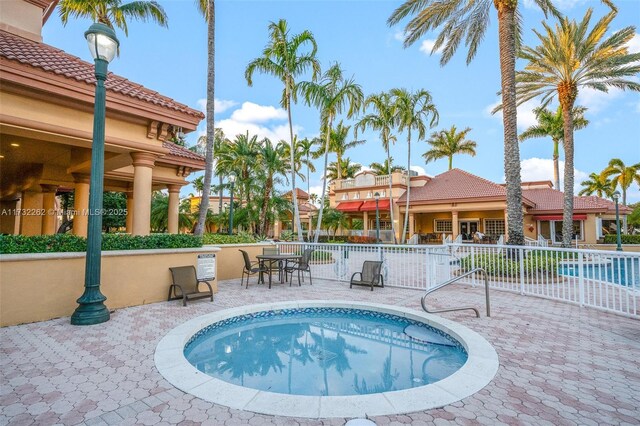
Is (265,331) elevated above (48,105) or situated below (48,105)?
below

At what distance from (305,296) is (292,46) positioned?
13.0m

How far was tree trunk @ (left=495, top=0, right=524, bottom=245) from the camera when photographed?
11.1m

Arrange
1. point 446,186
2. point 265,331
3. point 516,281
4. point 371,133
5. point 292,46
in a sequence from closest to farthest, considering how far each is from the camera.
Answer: point 265,331, point 516,281, point 292,46, point 371,133, point 446,186

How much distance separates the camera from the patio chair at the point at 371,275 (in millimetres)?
9062

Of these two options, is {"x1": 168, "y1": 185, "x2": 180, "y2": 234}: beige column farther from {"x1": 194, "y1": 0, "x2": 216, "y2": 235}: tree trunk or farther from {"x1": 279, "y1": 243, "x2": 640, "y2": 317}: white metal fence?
{"x1": 279, "y1": 243, "x2": 640, "y2": 317}: white metal fence

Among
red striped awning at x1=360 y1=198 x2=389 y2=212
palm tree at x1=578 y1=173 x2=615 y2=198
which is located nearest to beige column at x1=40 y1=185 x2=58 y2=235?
red striped awning at x1=360 y1=198 x2=389 y2=212

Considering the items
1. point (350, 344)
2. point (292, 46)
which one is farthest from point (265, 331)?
point (292, 46)

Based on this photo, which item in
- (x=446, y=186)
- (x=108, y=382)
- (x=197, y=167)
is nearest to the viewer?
(x=108, y=382)

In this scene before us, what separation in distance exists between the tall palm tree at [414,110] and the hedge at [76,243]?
20200 millimetres

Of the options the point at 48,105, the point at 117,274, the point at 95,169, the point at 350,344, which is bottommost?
the point at 350,344

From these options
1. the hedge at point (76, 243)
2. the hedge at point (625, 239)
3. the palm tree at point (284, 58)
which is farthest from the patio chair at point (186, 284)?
the hedge at point (625, 239)

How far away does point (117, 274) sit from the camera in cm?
664

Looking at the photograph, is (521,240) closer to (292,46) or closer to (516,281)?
(516,281)

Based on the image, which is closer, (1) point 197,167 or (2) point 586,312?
(2) point 586,312
